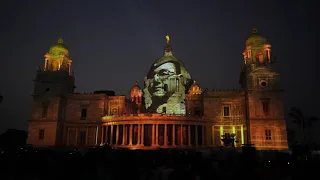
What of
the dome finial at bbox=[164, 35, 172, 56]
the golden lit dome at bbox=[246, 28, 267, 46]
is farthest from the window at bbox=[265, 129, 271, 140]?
the dome finial at bbox=[164, 35, 172, 56]

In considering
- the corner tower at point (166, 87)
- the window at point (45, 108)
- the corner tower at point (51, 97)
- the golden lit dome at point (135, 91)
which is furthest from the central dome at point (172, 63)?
the window at point (45, 108)

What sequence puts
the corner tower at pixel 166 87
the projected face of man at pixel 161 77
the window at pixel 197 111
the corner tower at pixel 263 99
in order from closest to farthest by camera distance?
the corner tower at pixel 263 99 → the window at pixel 197 111 → the corner tower at pixel 166 87 → the projected face of man at pixel 161 77

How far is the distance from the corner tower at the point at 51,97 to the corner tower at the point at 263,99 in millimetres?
38091

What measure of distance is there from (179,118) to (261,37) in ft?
76.7

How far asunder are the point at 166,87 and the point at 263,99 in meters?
25.0

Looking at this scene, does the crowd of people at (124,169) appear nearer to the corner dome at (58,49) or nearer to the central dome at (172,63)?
the corner dome at (58,49)

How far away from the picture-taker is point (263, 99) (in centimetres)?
5166

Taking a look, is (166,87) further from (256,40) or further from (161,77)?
(256,40)

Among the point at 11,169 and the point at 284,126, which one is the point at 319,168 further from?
the point at 284,126

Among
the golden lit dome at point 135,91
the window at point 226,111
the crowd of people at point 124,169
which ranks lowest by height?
the crowd of people at point 124,169

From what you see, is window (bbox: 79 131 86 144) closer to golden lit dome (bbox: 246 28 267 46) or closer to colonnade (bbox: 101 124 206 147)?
colonnade (bbox: 101 124 206 147)

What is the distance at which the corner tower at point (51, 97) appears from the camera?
5603 cm

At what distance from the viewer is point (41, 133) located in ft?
186

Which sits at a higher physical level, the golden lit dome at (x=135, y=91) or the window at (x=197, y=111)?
the golden lit dome at (x=135, y=91)
